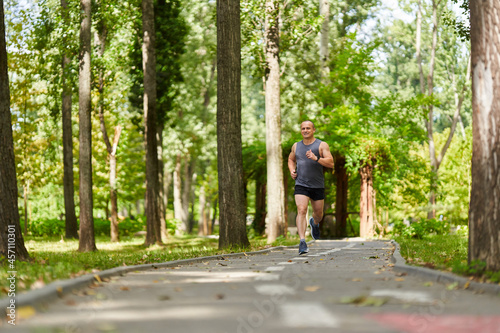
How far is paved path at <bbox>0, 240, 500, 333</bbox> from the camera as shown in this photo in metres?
4.90

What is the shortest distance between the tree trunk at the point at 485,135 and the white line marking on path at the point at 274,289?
2.31m

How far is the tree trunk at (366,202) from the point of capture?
26.4 meters

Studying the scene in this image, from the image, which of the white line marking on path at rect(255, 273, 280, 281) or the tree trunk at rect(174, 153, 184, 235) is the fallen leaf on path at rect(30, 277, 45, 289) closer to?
the white line marking on path at rect(255, 273, 280, 281)

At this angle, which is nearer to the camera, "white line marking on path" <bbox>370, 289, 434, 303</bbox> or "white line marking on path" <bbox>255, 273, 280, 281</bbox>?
"white line marking on path" <bbox>370, 289, 434, 303</bbox>

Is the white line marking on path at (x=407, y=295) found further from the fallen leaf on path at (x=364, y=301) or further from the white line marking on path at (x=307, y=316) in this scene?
the white line marking on path at (x=307, y=316)

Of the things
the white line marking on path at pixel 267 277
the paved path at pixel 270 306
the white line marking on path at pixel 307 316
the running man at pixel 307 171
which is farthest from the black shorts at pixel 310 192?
the white line marking on path at pixel 307 316

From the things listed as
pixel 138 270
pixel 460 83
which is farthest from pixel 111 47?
pixel 460 83

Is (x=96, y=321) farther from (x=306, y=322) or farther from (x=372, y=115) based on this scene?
(x=372, y=115)

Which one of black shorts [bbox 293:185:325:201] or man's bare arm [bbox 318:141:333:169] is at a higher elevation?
man's bare arm [bbox 318:141:333:169]

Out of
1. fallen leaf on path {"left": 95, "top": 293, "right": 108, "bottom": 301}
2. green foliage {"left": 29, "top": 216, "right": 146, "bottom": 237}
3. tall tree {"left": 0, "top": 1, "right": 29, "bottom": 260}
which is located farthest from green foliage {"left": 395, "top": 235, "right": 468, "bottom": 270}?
green foliage {"left": 29, "top": 216, "right": 146, "bottom": 237}

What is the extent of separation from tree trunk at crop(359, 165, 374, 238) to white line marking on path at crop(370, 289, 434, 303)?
1972 cm

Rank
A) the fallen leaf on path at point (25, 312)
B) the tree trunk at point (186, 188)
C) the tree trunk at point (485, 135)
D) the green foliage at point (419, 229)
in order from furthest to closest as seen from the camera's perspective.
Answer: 1. the tree trunk at point (186, 188)
2. the green foliage at point (419, 229)
3. the tree trunk at point (485, 135)
4. the fallen leaf on path at point (25, 312)

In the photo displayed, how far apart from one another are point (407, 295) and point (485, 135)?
248 centimetres

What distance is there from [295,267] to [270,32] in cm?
1554
